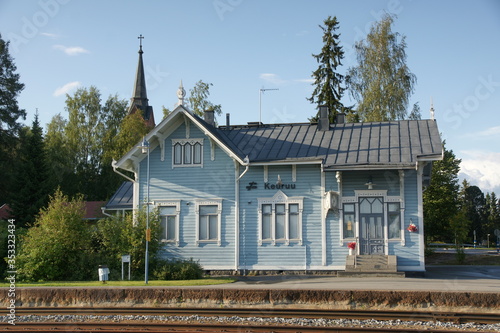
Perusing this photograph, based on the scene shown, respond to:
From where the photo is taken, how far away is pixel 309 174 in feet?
76.8

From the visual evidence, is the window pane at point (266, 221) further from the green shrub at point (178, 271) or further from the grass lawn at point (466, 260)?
the grass lawn at point (466, 260)

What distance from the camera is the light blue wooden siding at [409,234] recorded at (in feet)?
72.6

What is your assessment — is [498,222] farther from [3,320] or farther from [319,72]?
[3,320]

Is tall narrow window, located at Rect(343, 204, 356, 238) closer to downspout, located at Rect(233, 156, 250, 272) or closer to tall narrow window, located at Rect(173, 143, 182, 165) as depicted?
downspout, located at Rect(233, 156, 250, 272)

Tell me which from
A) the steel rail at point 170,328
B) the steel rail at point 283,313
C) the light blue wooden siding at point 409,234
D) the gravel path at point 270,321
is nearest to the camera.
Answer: the steel rail at point 170,328

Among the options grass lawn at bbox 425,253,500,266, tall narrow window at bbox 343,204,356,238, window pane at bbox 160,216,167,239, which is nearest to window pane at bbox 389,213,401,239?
tall narrow window at bbox 343,204,356,238

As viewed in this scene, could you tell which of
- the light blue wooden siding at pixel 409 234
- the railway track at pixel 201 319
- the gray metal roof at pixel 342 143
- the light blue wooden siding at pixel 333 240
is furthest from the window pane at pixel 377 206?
the railway track at pixel 201 319

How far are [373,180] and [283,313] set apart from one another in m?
10.5

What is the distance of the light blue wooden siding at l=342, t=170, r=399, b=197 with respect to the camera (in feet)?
73.7

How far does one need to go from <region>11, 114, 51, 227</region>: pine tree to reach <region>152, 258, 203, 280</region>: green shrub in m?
19.1

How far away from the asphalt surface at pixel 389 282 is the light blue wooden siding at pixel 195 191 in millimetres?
2286

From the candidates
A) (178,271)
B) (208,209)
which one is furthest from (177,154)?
(178,271)

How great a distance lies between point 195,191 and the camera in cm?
2430

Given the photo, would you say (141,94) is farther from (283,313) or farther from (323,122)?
(283,313)
